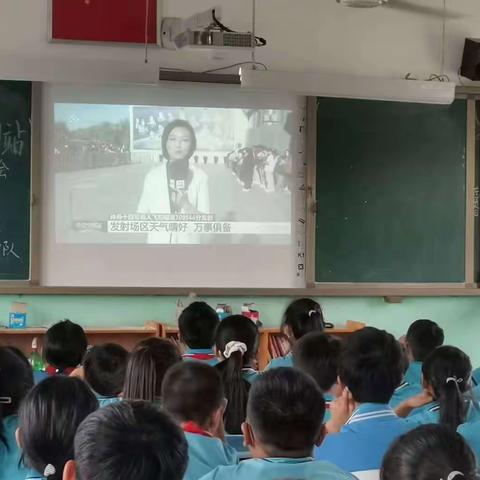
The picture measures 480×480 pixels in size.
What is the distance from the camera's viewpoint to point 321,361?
3.20 metres

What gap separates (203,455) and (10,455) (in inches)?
21.6

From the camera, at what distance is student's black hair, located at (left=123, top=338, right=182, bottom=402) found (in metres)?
2.80

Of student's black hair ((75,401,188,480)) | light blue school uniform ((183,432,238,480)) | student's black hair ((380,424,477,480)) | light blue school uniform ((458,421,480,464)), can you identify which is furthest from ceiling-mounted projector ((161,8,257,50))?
student's black hair ((75,401,188,480))

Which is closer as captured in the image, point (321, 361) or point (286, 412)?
point (286, 412)

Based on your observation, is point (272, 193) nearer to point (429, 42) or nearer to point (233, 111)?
point (233, 111)

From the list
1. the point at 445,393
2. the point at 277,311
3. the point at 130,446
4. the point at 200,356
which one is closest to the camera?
the point at 130,446

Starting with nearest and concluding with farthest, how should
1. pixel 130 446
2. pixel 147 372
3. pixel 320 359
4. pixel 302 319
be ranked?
pixel 130 446 < pixel 147 372 < pixel 320 359 < pixel 302 319

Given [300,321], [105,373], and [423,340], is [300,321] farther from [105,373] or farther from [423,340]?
[105,373]

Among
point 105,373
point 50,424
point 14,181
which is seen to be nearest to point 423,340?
point 105,373

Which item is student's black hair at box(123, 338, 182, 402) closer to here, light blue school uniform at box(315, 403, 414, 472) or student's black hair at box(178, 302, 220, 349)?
light blue school uniform at box(315, 403, 414, 472)

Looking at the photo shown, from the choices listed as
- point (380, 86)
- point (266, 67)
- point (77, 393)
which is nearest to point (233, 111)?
point (266, 67)

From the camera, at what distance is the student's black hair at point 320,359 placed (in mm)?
3197

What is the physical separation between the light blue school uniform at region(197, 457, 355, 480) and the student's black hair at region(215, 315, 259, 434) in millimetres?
1316

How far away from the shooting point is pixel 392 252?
6.32 metres
